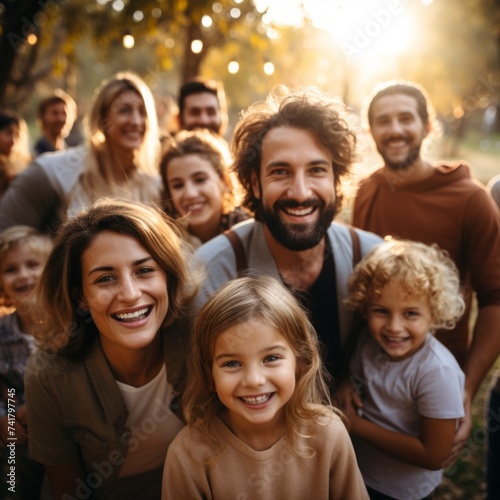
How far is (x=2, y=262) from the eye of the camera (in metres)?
3.08

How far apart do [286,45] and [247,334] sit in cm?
722

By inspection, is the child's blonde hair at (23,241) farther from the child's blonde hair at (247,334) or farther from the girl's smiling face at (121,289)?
the child's blonde hair at (247,334)

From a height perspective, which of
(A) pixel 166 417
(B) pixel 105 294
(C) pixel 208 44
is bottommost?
(A) pixel 166 417

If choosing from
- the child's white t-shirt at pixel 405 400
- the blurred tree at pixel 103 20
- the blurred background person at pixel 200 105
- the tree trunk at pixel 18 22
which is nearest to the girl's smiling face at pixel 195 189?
the child's white t-shirt at pixel 405 400

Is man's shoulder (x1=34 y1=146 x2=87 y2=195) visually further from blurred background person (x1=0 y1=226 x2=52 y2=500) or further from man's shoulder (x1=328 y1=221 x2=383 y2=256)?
man's shoulder (x1=328 y1=221 x2=383 y2=256)

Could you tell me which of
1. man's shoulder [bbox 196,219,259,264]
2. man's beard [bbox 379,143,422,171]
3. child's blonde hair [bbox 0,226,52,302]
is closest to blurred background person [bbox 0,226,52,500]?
child's blonde hair [bbox 0,226,52,302]

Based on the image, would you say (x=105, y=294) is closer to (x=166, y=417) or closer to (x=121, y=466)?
(x=166, y=417)

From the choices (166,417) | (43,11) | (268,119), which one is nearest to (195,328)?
(166,417)

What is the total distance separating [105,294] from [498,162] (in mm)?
27341

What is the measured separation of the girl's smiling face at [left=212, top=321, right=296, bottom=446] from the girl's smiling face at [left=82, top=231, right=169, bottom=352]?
0.43 metres

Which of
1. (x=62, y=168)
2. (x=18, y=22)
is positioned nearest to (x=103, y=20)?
(x=18, y=22)

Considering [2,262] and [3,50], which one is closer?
[2,262]

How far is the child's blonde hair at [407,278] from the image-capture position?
2332 mm

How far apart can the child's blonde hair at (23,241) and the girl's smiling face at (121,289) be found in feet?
3.67
